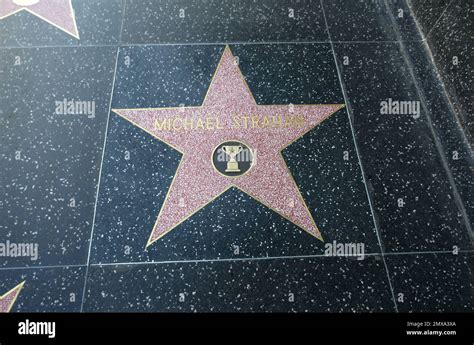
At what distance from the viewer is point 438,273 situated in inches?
57.6

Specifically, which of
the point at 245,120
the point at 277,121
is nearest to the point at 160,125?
the point at 245,120

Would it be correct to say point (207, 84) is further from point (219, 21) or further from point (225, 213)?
point (225, 213)

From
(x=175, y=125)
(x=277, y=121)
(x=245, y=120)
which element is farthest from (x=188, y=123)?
(x=277, y=121)

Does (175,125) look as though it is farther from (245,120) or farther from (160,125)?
(245,120)

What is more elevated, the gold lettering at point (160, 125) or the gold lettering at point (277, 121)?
the gold lettering at point (160, 125)

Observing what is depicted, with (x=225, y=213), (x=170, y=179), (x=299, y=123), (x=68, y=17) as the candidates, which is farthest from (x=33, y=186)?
(x=299, y=123)

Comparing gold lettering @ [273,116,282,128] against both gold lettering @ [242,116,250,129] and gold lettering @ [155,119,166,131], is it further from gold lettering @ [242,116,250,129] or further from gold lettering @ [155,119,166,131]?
gold lettering @ [155,119,166,131]

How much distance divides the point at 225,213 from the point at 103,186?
1.43 ft

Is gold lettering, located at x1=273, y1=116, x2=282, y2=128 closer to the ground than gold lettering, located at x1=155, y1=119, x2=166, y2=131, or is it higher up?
closer to the ground

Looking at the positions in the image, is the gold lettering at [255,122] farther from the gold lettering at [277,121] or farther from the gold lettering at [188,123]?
the gold lettering at [188,123]

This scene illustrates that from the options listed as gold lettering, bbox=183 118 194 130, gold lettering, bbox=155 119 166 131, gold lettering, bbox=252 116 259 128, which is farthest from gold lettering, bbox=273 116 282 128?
gold lettering, bbox=155 119 166 131

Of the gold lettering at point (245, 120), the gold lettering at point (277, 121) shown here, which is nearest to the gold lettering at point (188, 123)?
the gold lettering at point (245, 120)

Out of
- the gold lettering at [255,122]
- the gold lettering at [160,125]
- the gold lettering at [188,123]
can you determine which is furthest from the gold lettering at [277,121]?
the gold lettering at [160,125]

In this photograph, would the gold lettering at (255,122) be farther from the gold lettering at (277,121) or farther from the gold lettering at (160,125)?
the gold lettering at (160,125)
